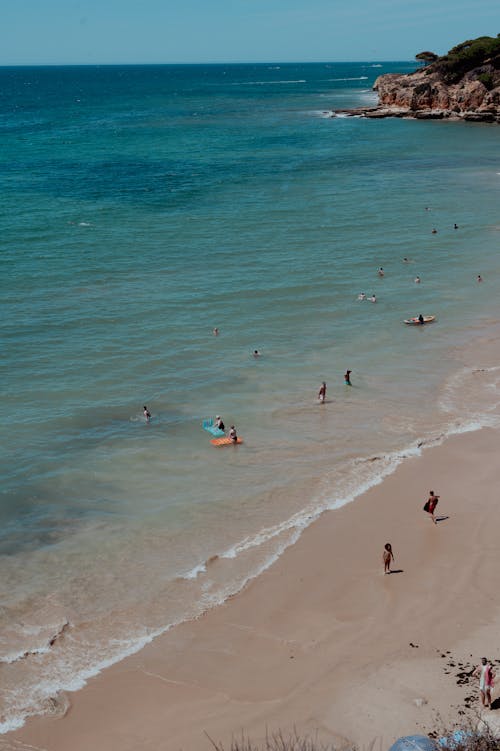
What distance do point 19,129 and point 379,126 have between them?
54093 millimetres

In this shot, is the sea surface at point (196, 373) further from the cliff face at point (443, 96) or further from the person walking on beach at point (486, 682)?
the cliff face at point (443, 96)

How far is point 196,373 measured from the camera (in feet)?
95.7

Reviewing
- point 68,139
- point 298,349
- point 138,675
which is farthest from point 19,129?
point 138,675

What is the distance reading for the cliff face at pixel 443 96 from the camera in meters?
102

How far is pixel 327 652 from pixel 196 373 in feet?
52.9

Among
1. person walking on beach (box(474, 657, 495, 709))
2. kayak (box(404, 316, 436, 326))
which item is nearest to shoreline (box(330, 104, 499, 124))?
kayak (box(404, 316, 436, 326))

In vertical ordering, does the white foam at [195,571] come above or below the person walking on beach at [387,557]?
below

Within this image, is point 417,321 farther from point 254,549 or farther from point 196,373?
point 254,549

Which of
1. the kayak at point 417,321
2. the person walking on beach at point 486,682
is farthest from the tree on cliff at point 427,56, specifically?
the person walking on beach at point 486,682

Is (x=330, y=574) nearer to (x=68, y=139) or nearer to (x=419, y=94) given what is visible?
(x=68, y=139)

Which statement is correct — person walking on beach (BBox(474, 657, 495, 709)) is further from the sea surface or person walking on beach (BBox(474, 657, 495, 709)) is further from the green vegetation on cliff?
the green vegetation on cliff

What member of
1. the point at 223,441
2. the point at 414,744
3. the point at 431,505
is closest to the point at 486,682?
the point at 414,744

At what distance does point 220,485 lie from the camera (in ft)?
70.2

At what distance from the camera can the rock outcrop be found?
Result: 102400mm
